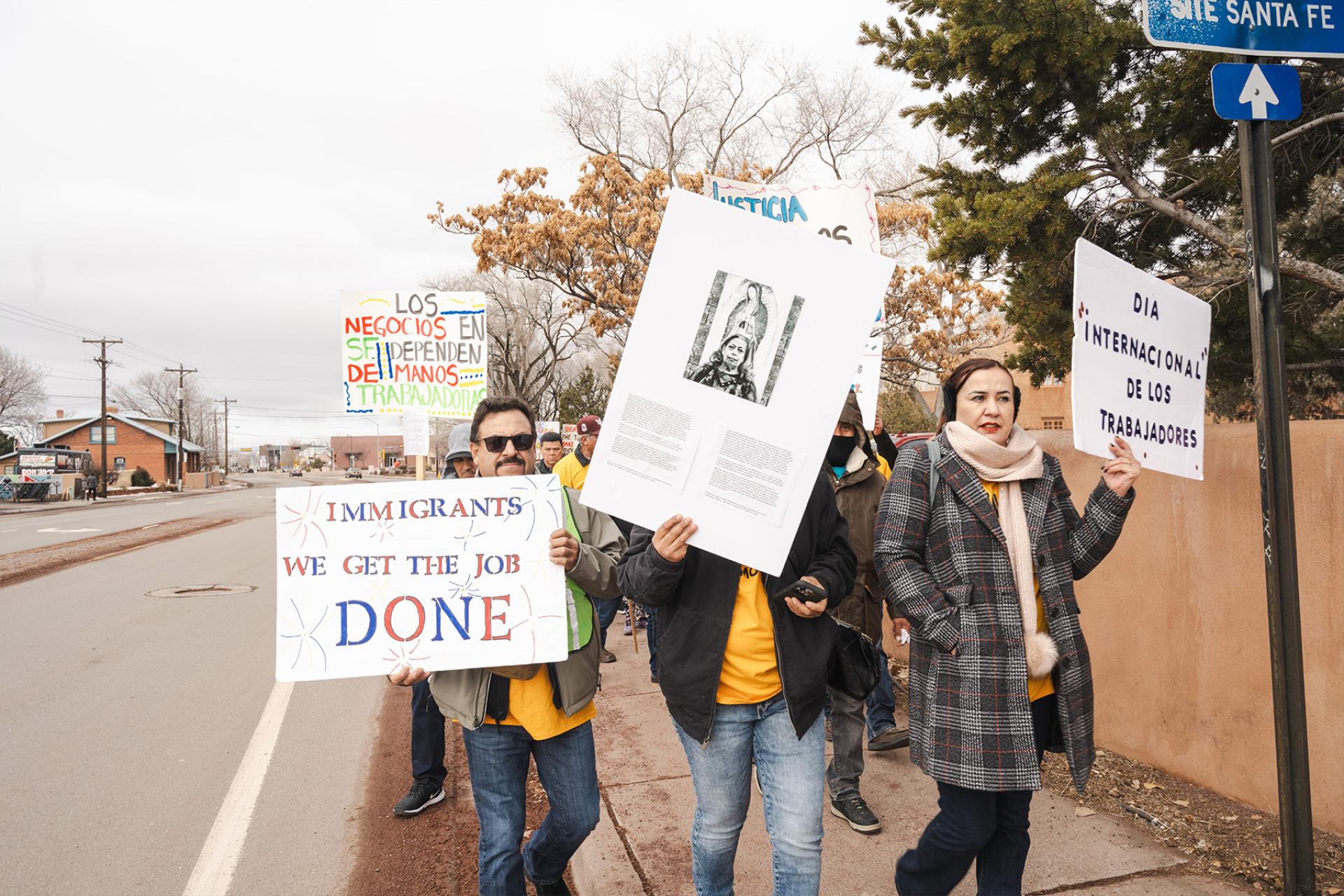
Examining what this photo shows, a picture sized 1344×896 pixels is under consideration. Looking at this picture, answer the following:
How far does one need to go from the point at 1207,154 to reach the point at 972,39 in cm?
209

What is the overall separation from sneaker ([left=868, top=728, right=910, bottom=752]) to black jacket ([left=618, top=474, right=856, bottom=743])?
7.80ft

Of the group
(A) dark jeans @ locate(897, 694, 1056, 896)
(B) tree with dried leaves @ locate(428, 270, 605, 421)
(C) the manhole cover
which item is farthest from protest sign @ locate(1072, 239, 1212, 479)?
(B) tree with dried leaves @ locate(428, 270, 605, 421)

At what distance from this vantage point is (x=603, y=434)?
7.93ft

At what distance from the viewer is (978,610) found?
2.69 meters

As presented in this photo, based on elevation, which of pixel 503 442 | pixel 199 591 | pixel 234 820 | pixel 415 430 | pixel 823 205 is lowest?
pixel 234 820

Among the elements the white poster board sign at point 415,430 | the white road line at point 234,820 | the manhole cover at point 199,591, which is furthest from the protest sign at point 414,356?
the manhole cover at point 199,591

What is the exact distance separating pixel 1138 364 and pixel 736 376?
1457 millimetres

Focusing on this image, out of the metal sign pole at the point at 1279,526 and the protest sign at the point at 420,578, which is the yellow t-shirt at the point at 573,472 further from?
the metal sign pole at the point at 1279,526

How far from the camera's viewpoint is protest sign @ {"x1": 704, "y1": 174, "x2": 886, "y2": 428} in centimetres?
565

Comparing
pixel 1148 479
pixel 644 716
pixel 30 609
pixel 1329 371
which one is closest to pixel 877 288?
pixel 1148 479

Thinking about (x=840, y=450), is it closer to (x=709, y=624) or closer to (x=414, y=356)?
(x=709, y=624)

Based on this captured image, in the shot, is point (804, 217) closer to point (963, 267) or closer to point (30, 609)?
point (963, 267)

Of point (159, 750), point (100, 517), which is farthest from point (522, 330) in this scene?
point (159, 750)

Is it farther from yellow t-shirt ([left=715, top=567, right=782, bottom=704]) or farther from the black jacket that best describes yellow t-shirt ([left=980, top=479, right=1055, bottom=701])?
yellow t-shirt ([left=715, top=567, right=782, bottom=704])
